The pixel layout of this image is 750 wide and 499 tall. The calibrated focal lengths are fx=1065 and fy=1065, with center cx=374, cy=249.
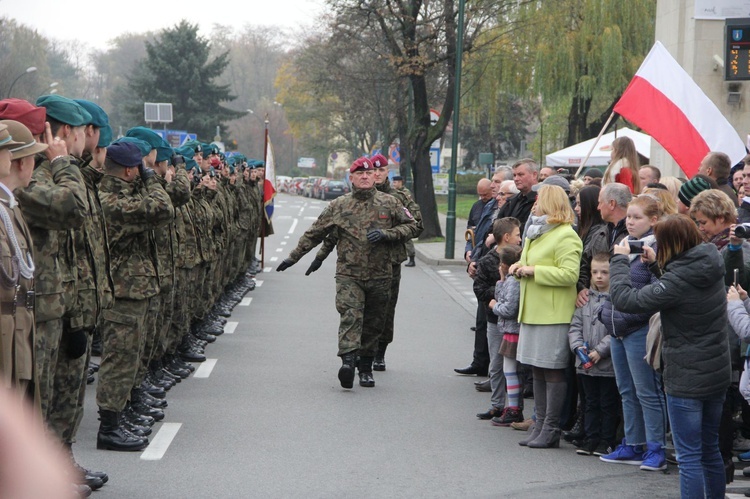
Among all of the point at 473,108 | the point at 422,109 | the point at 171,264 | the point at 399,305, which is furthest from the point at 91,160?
the point at 473,108

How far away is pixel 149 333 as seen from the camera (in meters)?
7.77

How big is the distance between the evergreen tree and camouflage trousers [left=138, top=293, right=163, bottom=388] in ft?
214

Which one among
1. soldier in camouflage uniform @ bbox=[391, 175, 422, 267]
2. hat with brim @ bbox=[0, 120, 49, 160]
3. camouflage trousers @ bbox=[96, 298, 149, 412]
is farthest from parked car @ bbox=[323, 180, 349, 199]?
hat with brim @ bbox=[0, 120, 49, 160]

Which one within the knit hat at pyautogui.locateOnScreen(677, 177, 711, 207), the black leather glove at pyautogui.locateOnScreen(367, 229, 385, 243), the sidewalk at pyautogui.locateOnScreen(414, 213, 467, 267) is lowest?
the sidewalk at pyautogui.locateOnScreen(414, 213, 467, 267)

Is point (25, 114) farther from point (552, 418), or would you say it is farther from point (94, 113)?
point (552, 418)

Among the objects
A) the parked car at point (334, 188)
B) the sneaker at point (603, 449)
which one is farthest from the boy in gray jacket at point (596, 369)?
the parked car at point (334, 188)

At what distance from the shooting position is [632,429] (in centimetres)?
711

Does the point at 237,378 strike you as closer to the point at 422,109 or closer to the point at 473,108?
the point at 422,109

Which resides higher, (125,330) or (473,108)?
(473,108)

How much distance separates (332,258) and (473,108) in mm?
9713

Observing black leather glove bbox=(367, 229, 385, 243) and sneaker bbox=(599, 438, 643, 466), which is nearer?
sneaker bbox=(599, 438, 643, 466)

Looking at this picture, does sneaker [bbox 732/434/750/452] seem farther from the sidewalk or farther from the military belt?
the sidewalk

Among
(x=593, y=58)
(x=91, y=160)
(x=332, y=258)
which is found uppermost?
(x=593, y=58)

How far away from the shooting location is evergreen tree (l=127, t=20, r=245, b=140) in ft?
235
